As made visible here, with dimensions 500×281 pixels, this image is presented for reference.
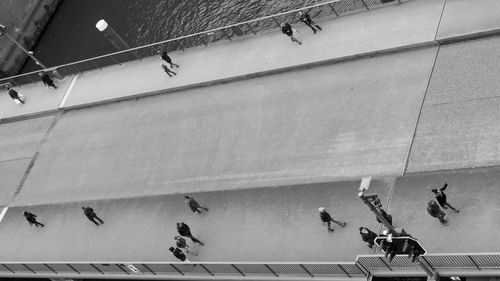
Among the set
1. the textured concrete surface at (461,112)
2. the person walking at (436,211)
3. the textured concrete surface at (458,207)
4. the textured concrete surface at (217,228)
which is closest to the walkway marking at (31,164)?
the textured concrete surface at (217,228)

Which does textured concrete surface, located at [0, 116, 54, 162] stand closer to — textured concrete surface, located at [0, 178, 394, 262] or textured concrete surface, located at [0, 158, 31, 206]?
textured concrete surface, located at [0, 158, 31, 206]

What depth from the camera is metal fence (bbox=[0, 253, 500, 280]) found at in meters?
19.4

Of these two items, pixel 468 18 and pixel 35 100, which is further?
pixel 35 100

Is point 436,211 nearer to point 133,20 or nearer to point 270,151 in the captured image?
point 270,151

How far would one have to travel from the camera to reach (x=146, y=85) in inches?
1362

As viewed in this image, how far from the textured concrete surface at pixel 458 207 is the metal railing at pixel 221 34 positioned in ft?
32.1

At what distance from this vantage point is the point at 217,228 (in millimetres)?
25672

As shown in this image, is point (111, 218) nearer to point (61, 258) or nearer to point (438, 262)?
point (61, 258)

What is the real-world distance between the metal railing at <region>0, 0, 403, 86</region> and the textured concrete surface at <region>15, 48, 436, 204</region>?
3060mm

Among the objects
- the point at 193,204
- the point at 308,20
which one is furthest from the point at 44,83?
the point at 193,204

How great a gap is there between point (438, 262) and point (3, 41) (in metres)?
40.5

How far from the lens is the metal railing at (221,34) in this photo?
30400 millimetres

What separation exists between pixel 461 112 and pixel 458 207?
13.2ft

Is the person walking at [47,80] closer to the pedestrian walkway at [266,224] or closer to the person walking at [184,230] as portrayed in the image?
the pedestrian walkway at [266,224]
